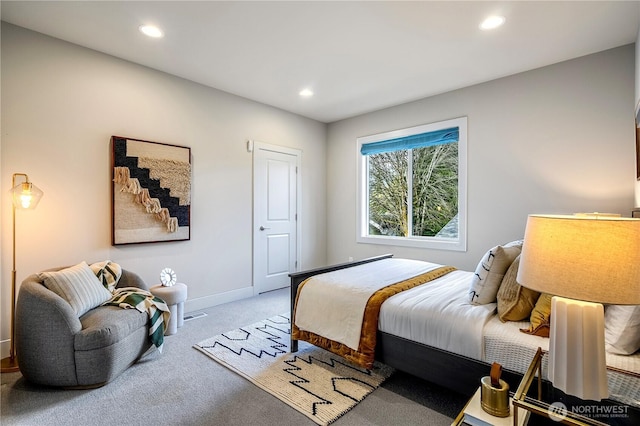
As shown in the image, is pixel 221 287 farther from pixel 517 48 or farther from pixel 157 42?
pixel 517 48

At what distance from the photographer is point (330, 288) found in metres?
2.45

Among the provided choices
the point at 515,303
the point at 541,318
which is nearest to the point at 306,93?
the point at 515,303

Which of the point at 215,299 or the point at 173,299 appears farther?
the point at 215,299

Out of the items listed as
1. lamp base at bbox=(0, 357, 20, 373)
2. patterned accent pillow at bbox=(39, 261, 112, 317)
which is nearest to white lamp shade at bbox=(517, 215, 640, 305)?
patterned accent pillow at bbox=(39, 261, 112, 317)

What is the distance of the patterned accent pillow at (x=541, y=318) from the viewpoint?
5.34 feet

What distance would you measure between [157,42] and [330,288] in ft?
8.81

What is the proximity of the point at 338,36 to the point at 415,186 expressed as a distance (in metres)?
2.47

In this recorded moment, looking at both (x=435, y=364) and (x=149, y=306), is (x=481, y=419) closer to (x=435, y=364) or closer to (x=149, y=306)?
(x=435, y=364)

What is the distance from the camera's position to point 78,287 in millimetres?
2303

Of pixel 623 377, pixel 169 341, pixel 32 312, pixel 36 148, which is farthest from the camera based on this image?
pixel 169 341

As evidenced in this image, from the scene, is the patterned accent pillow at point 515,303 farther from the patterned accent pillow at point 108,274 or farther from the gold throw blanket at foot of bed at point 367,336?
the patterned accent pillow at point 108,274

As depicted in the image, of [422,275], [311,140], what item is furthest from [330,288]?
[311,140]

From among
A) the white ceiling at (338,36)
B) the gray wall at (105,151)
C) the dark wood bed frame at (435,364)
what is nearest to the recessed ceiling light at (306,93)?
the white ceiling at (338,36)

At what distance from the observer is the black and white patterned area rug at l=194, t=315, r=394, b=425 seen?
199cm
